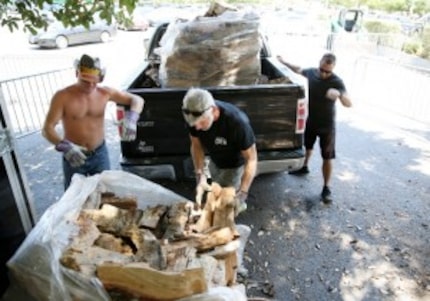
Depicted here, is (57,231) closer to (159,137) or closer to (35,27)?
(35,27)

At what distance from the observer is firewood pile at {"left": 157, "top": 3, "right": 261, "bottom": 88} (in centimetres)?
444

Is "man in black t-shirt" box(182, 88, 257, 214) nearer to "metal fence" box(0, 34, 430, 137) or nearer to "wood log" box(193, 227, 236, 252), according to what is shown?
"wood log" box(193, 227, 236, 252)

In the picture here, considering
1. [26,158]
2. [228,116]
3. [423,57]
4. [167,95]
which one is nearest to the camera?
[228,116]

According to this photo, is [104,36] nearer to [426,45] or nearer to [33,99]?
[33,99]

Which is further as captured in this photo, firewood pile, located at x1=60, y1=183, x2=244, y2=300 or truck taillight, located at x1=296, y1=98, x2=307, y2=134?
truck taillight, located at x1=296, y1=98, x2=307, y2=134

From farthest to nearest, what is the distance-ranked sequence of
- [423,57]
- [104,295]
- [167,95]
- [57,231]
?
1. [423,57]
2. [167,95]
3. [57,231]
4. [104,295]

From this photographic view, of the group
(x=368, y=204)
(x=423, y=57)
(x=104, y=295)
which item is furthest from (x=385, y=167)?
(x=423, y=57)

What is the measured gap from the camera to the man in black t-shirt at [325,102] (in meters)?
4.37

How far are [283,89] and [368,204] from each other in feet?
6.08

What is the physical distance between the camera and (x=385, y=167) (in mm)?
5613

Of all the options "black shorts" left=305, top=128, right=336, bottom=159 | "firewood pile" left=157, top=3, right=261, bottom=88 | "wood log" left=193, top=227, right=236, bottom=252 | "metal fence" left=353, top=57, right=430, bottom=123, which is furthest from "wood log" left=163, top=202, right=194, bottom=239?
"metal fence" left=353, top=57, right=430, bottom=123

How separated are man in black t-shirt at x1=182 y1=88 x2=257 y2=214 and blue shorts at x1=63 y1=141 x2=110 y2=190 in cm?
86

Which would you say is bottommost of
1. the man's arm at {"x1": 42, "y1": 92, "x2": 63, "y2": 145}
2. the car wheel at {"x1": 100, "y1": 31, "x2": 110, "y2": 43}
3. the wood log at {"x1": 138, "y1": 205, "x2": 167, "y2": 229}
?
the car wheel at {"x1": 100, "y1": 31, "x2": 110, "y2": 43}

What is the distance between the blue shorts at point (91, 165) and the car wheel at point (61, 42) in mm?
16287
